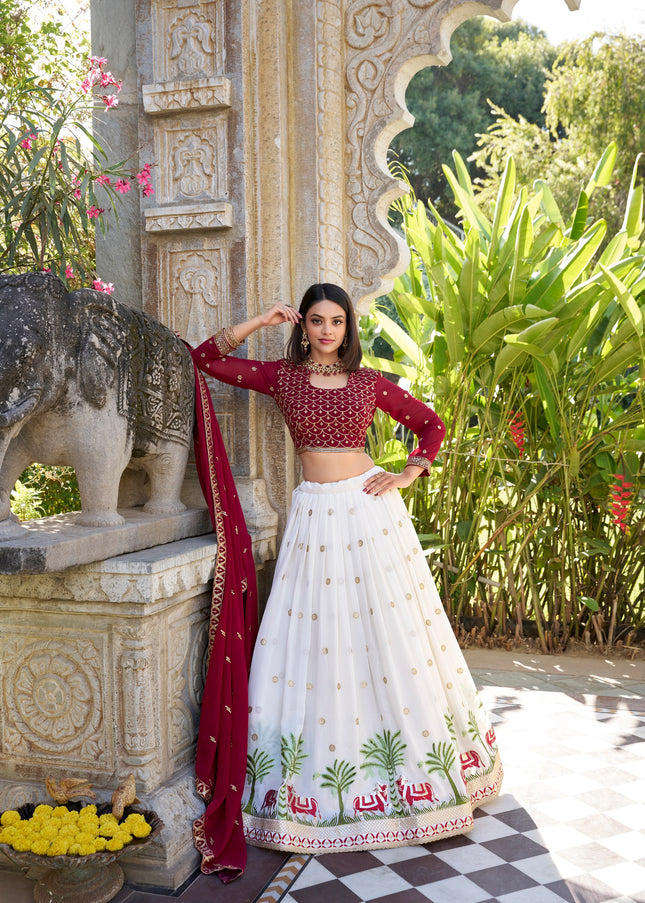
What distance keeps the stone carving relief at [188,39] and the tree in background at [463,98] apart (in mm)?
14352

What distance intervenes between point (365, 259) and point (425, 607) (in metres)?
1.21

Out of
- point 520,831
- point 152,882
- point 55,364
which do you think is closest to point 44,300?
point 55,364

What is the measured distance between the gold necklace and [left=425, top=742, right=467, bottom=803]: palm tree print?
1.12m

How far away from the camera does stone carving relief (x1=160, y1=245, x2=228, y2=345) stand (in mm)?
2709

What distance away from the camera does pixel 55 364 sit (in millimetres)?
2016

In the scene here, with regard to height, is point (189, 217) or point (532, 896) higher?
point (189, 217)

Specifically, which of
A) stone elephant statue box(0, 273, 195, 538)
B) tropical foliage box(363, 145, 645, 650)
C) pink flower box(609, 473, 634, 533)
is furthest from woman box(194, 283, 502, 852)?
pink flower box(609, 473, 634, 533)

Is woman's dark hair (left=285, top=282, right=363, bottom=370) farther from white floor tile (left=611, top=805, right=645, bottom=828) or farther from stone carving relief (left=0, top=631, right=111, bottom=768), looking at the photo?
white floor tile (left=611, top=805, right=645, bottom=828)

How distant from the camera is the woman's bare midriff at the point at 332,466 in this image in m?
2.54

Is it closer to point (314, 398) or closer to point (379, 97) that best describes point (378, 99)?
point (379, 97)

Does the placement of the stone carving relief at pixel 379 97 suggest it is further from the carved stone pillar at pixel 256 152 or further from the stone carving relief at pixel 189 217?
the stone carving relief at pixel 189 217

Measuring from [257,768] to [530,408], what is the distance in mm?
2513

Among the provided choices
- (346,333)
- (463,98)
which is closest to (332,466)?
(346,333)

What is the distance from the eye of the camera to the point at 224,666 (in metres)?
2.32
